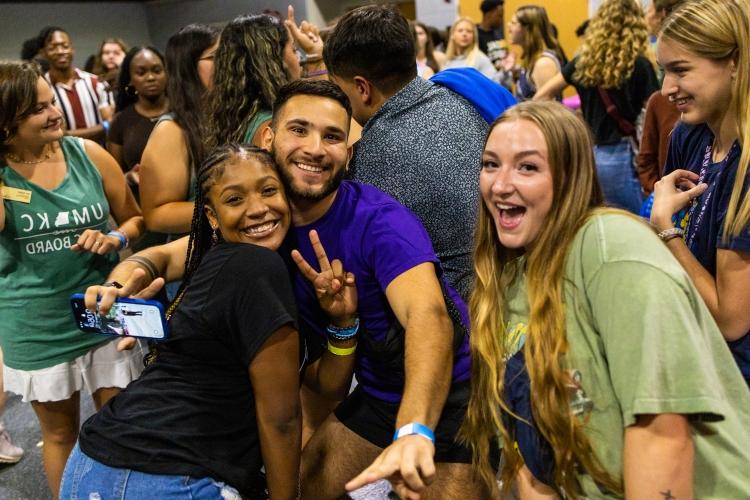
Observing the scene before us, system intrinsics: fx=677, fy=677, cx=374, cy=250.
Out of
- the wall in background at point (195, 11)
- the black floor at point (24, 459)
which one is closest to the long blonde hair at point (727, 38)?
the black floor at point (24, 459)

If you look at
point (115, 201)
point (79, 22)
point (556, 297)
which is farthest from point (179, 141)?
point (79, 22)

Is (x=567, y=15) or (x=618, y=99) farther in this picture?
(x=567, y=15)

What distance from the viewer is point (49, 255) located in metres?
2.44

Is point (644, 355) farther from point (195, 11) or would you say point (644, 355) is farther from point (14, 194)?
point (195, 11)

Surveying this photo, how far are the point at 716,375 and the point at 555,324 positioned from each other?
12.2 inches

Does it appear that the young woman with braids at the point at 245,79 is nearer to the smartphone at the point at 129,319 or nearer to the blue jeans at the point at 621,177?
the smartphone at the point at 129,319

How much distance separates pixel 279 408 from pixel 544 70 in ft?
12.9

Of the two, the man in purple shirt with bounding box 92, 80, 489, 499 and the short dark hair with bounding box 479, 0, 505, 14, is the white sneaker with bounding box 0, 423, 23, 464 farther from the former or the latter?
the short dark hair with bounding box 479, 0, 505, 14

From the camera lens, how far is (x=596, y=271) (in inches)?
51.6

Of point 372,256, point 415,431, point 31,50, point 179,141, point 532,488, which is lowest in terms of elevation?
point 532,488

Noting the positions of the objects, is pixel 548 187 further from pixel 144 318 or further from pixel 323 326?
pixel 144 318

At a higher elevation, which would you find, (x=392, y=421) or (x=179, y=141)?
(x=179, y=141)

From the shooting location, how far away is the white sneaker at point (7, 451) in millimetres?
3205

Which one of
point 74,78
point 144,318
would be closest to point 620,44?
point 144,318
